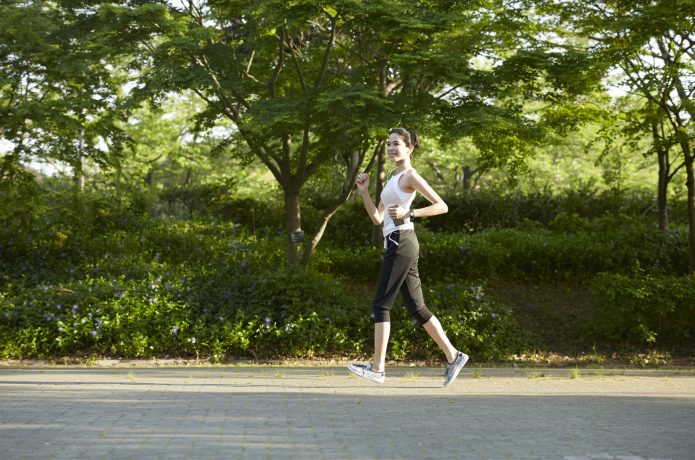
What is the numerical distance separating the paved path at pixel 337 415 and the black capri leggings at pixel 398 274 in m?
0.77

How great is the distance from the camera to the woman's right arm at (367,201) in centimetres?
659

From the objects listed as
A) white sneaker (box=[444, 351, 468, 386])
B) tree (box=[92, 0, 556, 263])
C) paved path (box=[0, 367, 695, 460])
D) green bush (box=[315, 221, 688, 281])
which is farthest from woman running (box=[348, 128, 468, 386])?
green bush (box=[315, 221, 688, 281])

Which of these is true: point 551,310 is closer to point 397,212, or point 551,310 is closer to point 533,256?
point 533,256

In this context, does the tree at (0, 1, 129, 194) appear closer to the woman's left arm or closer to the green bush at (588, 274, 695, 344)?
the woman's left arm

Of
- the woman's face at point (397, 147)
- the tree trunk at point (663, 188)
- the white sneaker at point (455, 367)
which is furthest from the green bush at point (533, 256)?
the woman's face at point (397, 147)

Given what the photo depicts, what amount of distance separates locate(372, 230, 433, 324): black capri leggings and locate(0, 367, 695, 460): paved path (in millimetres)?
766

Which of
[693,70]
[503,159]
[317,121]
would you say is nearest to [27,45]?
[317,121]

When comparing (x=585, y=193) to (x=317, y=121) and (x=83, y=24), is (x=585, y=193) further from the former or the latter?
(x=83, y=24)

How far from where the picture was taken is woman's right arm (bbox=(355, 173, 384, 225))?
6594 mm

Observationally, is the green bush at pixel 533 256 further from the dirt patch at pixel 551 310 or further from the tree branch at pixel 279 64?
the tree branch at pixel 279 64

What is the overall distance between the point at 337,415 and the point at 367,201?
1.80m

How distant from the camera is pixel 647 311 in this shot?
10.4 m

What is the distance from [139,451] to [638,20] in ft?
28.3

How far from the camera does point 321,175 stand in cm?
1416
